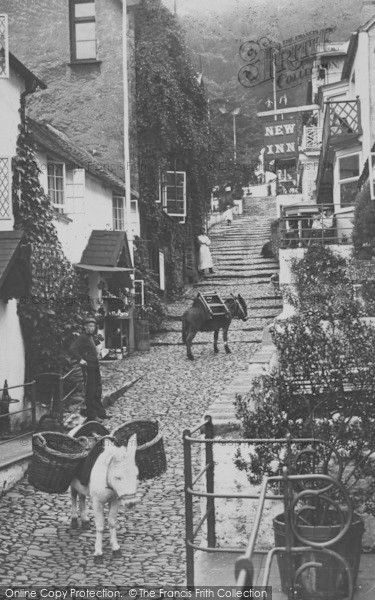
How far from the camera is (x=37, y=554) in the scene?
8.64m

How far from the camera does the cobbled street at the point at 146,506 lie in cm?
806

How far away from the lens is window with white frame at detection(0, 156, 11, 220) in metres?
15.4

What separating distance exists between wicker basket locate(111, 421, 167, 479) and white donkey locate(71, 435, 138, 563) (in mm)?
328

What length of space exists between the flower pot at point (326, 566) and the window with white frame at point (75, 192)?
15727 mm

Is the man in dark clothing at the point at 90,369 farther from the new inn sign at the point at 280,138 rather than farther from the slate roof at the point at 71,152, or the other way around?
the new inn sign at the point at 280,138

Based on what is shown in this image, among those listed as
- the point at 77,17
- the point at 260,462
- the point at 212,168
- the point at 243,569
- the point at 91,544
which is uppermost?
the point at 77,17

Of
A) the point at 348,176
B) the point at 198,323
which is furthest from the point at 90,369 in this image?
the point at 348,176

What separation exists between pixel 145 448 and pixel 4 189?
7.82 meters

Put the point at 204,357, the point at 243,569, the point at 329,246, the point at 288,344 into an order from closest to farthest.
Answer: the point at 243,569 < the point at 288,344 < the point at 204,357 < the point at 329,246

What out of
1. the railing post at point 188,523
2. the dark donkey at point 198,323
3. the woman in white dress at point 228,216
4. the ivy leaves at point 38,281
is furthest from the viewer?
the woman in white dress at point 228,216

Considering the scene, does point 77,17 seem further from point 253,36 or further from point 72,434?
point 72,434

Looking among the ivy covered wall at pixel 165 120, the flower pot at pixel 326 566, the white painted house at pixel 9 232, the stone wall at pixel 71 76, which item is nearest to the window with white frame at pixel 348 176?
the ivy covered wall at pixel 165 120

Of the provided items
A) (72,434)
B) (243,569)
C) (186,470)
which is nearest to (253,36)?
(72,434)

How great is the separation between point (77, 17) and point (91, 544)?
22085 mm
